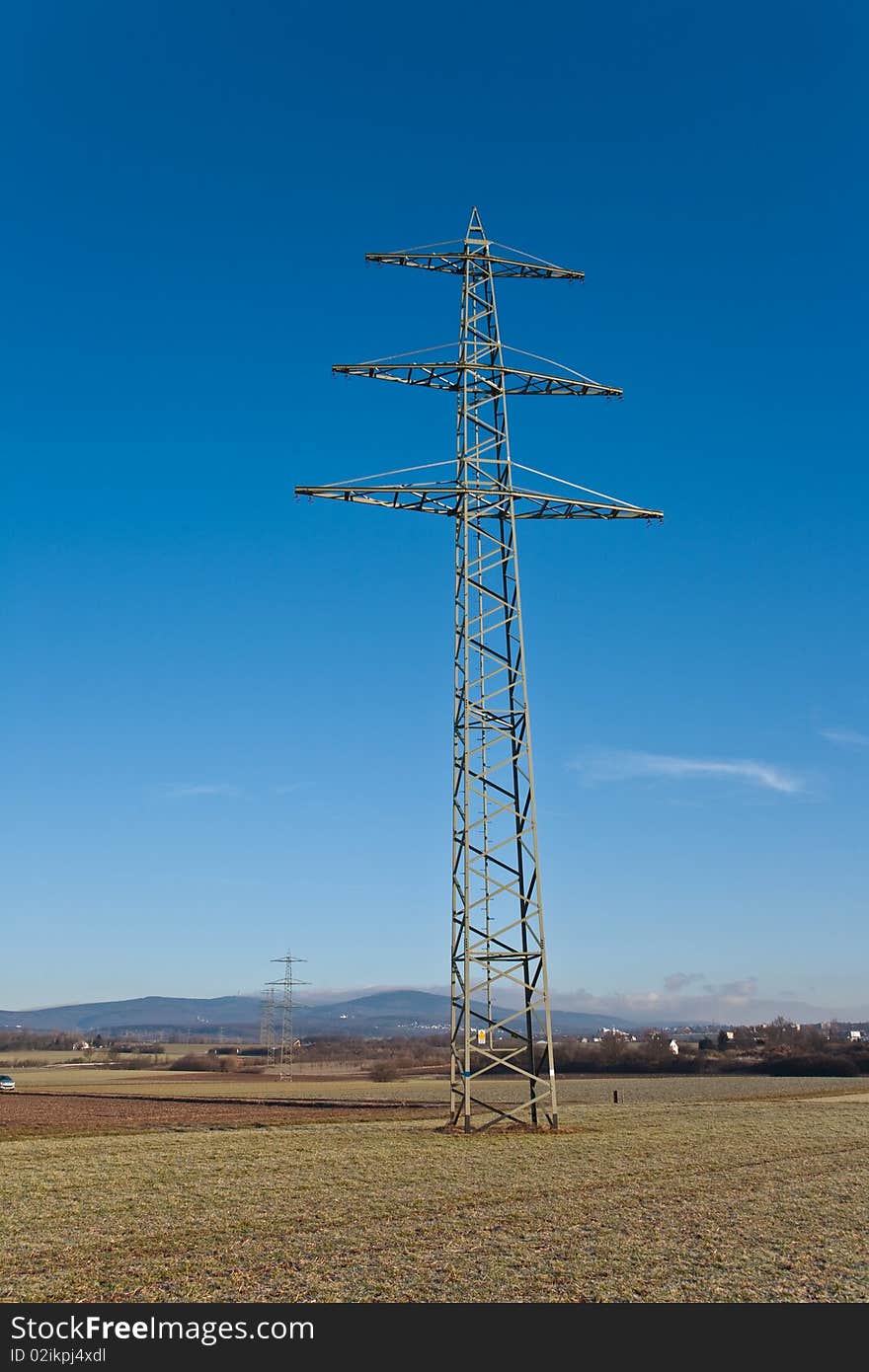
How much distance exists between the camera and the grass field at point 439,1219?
11.5m

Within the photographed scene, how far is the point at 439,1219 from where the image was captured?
50.5 ft

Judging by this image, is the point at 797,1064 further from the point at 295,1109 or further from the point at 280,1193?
the point at 280,1193

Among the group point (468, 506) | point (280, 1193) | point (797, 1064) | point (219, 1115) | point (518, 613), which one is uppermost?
point (468, 506)

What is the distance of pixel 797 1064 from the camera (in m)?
99.8

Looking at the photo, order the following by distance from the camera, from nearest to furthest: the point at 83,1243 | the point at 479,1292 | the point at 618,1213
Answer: the point at 479,1292 → the point at 83,1243 → the point at 618,1213

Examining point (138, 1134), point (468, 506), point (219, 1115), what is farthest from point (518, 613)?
point (219, 1115)

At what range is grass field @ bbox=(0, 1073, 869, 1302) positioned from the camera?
11.5 metres

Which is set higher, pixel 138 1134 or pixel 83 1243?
pixel 83 1243

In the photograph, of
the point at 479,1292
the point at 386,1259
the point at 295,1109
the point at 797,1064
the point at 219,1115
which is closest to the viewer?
the point at 479,1292

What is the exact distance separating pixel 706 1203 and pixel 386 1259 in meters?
7.03
